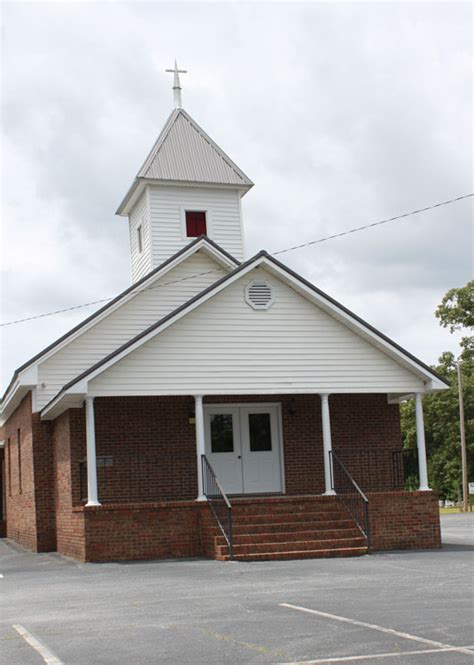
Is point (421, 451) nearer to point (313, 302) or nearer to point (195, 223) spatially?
point (313, 302)

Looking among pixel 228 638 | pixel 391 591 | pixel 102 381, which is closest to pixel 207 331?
pixel 102 381

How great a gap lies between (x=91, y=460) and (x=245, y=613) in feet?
28.5

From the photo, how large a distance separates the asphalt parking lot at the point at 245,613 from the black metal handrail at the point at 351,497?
6.04 feet

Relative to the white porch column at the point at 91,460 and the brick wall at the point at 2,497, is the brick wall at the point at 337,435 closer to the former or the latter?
the white porch column at the point at 91,460

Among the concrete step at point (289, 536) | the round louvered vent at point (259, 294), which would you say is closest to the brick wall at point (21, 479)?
the round louvered vent at point (259, 294)

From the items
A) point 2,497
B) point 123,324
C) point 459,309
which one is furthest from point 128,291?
point 459,309

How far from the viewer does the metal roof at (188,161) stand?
25.2 metres

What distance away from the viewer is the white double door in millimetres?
21281

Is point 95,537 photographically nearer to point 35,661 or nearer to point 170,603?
point 170,603

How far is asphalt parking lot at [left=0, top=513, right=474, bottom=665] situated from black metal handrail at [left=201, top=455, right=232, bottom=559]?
1.13m

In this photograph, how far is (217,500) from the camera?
18.0 metres

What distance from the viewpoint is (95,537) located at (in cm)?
1739

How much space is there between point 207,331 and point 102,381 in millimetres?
2381

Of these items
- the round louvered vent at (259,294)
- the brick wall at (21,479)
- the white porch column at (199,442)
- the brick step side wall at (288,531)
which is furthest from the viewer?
the brick wall at (21,479)
